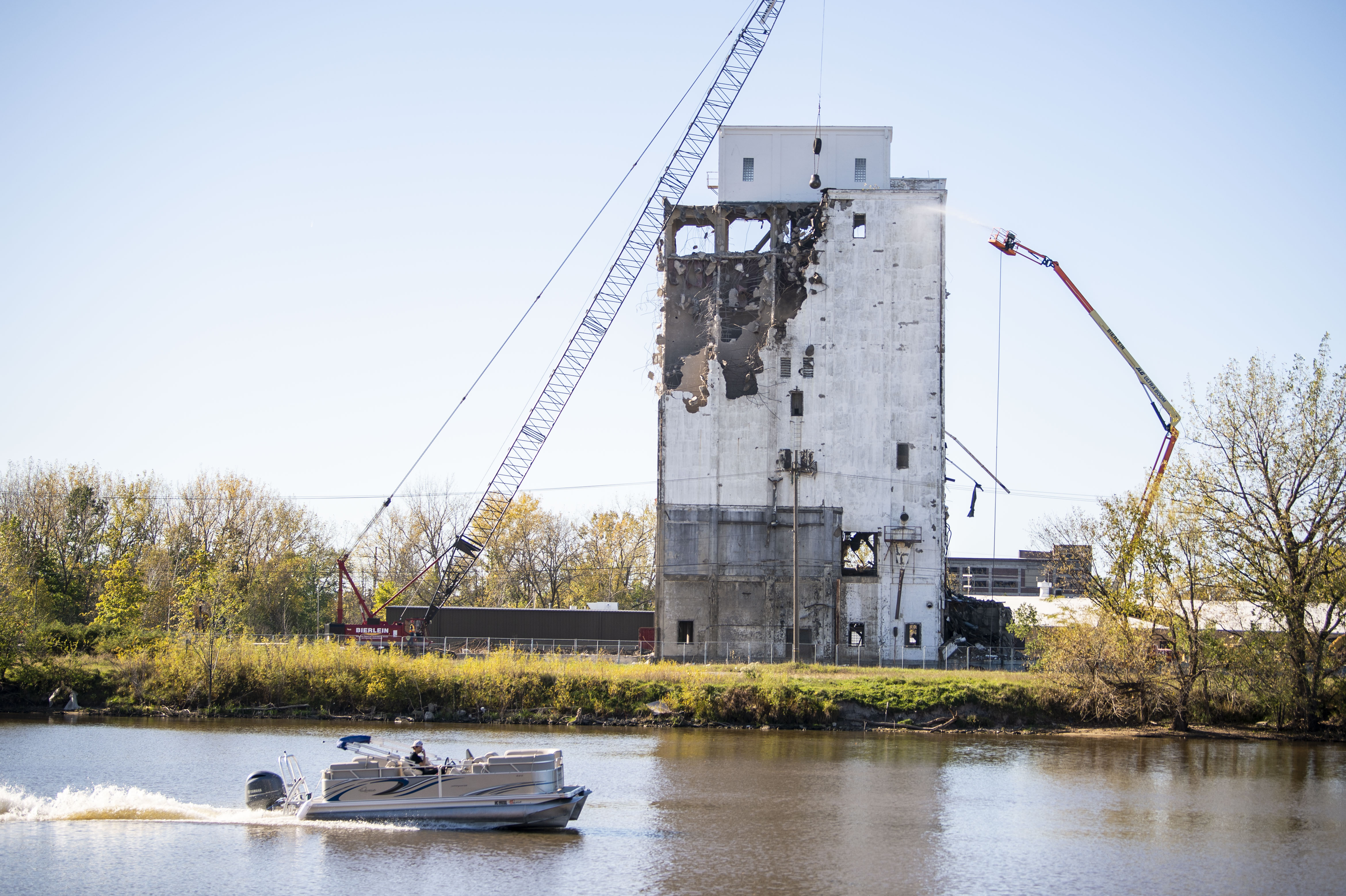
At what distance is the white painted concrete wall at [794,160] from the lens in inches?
2680

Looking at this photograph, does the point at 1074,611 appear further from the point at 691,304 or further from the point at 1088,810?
the point at 691,304

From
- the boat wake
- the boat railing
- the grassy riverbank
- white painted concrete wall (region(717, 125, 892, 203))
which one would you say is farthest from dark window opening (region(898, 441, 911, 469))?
the boat wake

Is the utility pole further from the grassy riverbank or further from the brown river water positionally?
the brown river water

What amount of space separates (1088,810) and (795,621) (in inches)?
1069

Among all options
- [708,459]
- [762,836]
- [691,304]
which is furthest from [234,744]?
[691,304]

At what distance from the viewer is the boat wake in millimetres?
29750

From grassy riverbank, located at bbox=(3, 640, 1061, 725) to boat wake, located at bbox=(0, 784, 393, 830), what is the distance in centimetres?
2132

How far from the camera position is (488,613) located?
231 feet

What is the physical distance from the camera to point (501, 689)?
52.8 m

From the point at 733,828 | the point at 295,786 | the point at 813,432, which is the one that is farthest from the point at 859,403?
the point at 295,786

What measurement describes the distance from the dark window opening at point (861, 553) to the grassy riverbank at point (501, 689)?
10.5 metres

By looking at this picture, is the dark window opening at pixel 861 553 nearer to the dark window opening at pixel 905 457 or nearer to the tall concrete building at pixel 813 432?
the tall concrete building at pixel 813 432

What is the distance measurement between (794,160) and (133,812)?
51332 millimetres

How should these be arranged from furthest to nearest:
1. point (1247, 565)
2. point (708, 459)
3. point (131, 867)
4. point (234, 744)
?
point (708, 459)
point (1247, 565)
point (234, 744)
point (131, 867)
